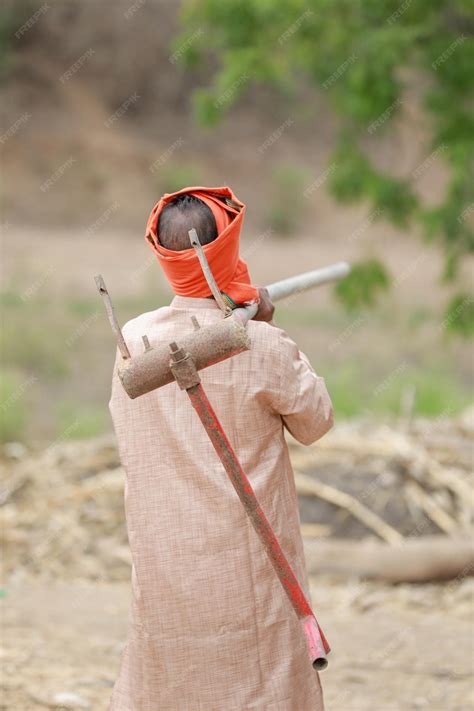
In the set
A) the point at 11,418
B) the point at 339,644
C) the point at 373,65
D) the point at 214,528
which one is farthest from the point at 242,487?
the point at 373,65

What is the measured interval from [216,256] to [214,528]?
1.75ft

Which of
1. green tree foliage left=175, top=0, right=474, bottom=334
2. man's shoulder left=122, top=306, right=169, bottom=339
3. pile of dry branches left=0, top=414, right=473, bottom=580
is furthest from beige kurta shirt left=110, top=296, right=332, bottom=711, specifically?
green tree foliage left=175, top=0, right=474, bottom=334

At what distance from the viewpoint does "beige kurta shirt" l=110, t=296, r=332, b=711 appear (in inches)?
77.2

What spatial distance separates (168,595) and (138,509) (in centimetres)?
18

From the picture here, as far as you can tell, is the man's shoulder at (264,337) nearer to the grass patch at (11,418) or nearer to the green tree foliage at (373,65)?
the green tree foliage at (373,65)

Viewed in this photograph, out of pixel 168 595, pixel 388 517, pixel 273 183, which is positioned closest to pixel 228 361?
pixel 168 595

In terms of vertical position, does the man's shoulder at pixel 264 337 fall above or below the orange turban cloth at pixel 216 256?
below

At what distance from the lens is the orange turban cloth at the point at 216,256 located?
189 cm

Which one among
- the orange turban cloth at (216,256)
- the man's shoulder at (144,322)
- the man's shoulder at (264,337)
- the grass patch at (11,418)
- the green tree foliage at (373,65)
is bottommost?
the man's shoulder at (264,337)

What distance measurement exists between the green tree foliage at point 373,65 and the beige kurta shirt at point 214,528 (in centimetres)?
531

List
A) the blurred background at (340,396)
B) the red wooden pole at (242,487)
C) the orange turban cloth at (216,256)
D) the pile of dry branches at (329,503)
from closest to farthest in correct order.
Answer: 1. the red wooden pole at (242,487)
2. the orange turban cloth at (216,256)
3. the blurred background at (340,396)
4. the pile of dry branches at (329,503)

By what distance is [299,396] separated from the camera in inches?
76.6

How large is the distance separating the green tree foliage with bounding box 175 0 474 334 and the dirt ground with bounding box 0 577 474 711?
347cm

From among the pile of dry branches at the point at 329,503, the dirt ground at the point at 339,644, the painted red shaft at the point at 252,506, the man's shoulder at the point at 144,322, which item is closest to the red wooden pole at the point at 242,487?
the painted red shaft at the point at 252,506
